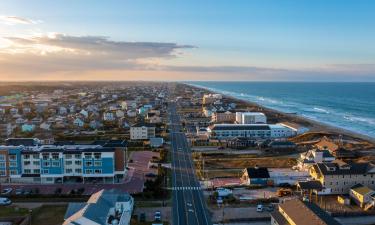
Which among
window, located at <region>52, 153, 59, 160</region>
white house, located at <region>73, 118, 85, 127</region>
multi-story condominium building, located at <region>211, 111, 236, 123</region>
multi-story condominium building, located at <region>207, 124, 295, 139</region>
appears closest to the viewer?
window, located at <region>52, 153, 59, 160</region>

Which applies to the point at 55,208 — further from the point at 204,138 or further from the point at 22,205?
the point at 204,138

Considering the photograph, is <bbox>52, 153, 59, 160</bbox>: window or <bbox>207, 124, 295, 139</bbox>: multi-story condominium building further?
<bbox>207, 124, 295, 139</bbox>: multi-story condominium building

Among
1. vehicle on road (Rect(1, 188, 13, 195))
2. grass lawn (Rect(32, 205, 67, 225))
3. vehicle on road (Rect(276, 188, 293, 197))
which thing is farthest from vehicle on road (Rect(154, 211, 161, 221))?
vehicle on road (Rect(1, 188, 13, 195))

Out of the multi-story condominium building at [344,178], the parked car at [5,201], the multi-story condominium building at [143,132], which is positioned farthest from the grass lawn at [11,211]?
the multi-story condominium building at [143,132]

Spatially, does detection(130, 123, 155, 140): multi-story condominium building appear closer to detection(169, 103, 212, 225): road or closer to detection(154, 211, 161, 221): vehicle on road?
detection(169, 103, 212, 225): road

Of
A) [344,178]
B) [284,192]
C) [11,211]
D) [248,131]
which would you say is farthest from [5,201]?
[248,131]

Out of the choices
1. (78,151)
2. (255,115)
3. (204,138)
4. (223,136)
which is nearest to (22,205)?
(78,151)
